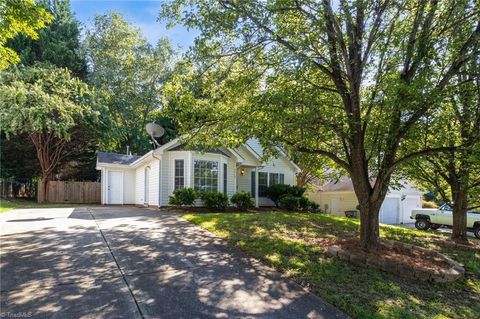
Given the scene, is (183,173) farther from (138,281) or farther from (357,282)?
(357,282)

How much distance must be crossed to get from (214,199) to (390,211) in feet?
56.0

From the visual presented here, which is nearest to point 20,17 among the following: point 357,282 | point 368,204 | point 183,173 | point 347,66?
point 347,66

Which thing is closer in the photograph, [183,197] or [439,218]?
[183,197]

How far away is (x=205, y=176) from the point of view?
15375mm

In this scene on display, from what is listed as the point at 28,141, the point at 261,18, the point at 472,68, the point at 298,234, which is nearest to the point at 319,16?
the point at 261,18

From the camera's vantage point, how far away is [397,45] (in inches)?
259

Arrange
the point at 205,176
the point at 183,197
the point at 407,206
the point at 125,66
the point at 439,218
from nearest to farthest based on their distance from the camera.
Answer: the point at 183,197 → the point at 205,176 → the point at 439,218 → the point at 407,206 → the point at 125,66

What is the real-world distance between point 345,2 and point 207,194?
977cm

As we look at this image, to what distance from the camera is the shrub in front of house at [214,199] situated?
1435 centimetres

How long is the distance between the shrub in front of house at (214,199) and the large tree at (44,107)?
9.27 meters

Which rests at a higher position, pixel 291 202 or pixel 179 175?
pixel 179 175

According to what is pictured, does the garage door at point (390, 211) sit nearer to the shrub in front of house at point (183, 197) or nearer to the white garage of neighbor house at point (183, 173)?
the white garage of neighbor house at point (183, 173)

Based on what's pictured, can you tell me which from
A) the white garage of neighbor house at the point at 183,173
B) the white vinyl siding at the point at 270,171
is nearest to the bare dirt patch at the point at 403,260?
the white garage of neighbor house at the point at 183,173

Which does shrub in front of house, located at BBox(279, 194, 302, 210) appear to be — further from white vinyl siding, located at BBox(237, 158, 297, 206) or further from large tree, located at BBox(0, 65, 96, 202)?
large tree, located at BBox(0, 65, 96, 202)
